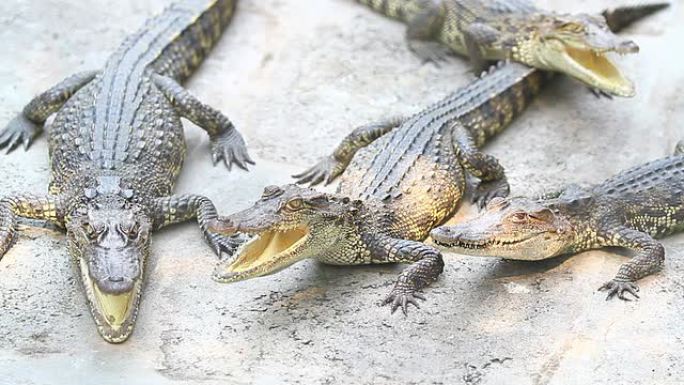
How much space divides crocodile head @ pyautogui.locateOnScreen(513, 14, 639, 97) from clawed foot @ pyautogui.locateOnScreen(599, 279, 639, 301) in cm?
174

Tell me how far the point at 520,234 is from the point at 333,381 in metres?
1.29

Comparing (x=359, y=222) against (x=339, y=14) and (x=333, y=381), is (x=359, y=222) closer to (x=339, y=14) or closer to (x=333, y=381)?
(x=333, y=381)

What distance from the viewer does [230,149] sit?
6.50 meters

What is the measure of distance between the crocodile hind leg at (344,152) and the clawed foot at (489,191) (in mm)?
726

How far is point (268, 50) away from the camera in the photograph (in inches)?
301

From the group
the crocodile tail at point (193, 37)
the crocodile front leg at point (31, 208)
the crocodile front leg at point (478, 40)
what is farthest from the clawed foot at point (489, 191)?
the crocodile front leg at point (31, 208)

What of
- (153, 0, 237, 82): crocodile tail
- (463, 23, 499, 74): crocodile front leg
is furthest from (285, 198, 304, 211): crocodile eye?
(463, 23, 499, 74): crocodile front leg

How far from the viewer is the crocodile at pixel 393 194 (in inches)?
199

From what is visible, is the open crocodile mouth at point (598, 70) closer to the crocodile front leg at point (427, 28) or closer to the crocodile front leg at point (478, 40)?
the crocodile front leg at point (478, 40)

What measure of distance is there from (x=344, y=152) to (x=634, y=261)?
6.38 feet

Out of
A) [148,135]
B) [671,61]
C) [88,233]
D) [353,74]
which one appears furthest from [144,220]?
[671,61]

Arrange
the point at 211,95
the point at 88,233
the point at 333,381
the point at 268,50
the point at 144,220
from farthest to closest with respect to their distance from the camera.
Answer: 1. the point at 268,50
2. the point at 211,95
3. the point at 144,220
4. the point at 88,233
5. the point at 333,381

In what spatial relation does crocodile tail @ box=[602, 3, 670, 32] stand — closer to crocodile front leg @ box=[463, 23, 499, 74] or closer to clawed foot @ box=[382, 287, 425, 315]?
crocodile front leg @ box=[463, 23, 499, 74]

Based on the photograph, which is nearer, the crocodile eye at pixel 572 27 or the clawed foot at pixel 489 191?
the clawed foot at pixel 489 191
